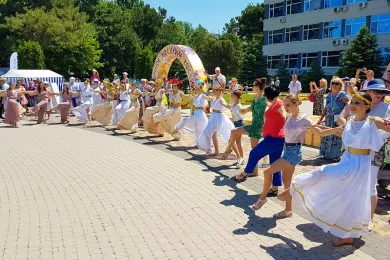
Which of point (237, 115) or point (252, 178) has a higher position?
point (237, 115)

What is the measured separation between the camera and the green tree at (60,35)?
132 ft

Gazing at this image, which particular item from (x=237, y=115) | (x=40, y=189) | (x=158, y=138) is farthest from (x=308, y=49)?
(x=40, y=189)

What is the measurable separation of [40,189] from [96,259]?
321 cm

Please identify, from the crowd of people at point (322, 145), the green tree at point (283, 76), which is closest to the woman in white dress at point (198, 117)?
the crowd of people at point (322, 145)

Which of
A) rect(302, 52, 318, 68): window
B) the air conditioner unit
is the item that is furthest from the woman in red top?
rect(302, 52, 318, 68): window

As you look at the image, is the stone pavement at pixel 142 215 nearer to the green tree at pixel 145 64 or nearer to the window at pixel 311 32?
the window at pixel 311 32

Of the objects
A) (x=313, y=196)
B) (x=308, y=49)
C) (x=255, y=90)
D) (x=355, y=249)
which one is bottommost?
(x=355, y=249)

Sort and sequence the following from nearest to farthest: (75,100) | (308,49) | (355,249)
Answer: (355,249)
(75,100)
(308,49)

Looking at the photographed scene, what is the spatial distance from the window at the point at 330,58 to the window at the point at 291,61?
3.94 metres

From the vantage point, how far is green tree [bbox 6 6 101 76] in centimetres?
4016

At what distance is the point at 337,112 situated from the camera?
898 centimetres

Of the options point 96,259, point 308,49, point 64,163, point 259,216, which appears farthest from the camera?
point 308,49

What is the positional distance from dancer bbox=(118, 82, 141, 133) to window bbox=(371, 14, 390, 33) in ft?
99.1

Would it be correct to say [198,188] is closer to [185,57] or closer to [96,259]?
[96,259]
